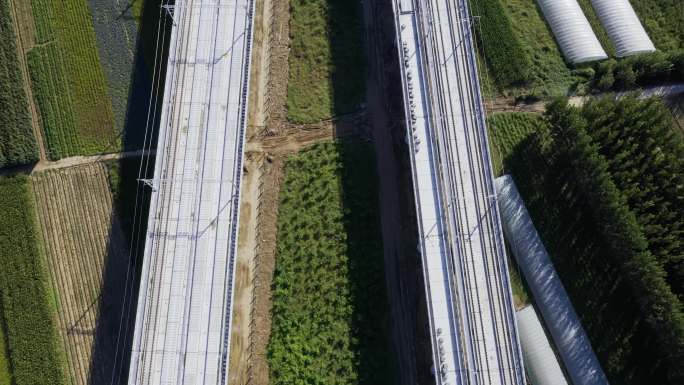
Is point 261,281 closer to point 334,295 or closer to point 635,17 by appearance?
point 334,295

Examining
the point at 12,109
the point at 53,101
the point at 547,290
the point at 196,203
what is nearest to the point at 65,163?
the point at 53,101

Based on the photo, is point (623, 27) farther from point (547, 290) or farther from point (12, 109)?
point (12, 109)

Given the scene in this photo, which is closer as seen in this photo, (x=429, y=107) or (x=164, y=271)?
(x=164, y=271)

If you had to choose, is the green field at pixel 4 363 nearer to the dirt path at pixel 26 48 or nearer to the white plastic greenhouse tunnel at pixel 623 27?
the dirt path at pixel 26 48

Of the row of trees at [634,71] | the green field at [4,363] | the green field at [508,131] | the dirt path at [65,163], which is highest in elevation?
the row of trees at [634,71]

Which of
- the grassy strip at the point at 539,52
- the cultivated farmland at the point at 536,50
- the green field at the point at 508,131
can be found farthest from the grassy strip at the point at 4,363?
the grassy strip at the point at 539,52

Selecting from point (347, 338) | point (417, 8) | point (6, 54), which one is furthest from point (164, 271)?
point (417, 8)
